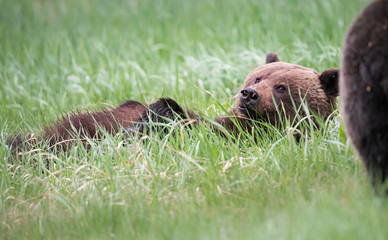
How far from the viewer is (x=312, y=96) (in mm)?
3656

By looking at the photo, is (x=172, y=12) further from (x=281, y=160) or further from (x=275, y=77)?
(x=281, y=160)

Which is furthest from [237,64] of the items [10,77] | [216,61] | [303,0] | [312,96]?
[10,77]

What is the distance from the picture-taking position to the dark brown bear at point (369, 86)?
6.95 ft

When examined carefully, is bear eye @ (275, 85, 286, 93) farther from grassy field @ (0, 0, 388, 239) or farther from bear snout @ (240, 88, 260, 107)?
grassy field @ (0, 0, 388, 239)

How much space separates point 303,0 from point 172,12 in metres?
2.37

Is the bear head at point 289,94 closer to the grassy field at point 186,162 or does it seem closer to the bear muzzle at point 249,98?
the bear muzzle at point 249,98

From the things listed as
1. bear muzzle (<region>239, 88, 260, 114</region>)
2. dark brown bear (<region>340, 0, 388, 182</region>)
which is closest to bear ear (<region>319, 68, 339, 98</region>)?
bear muzzle (<region>239, 88, 260, 114</region>)

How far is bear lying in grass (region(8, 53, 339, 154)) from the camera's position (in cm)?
357

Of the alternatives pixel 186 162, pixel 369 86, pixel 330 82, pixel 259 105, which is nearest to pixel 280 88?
pixel 259 105

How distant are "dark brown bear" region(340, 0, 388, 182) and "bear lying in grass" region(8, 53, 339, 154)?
1207 millimetres

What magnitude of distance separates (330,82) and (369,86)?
1587 millimetres

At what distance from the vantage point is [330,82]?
146 inches

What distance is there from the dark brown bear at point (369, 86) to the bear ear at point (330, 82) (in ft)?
4.47

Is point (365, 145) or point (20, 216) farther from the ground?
point (365, 145)
